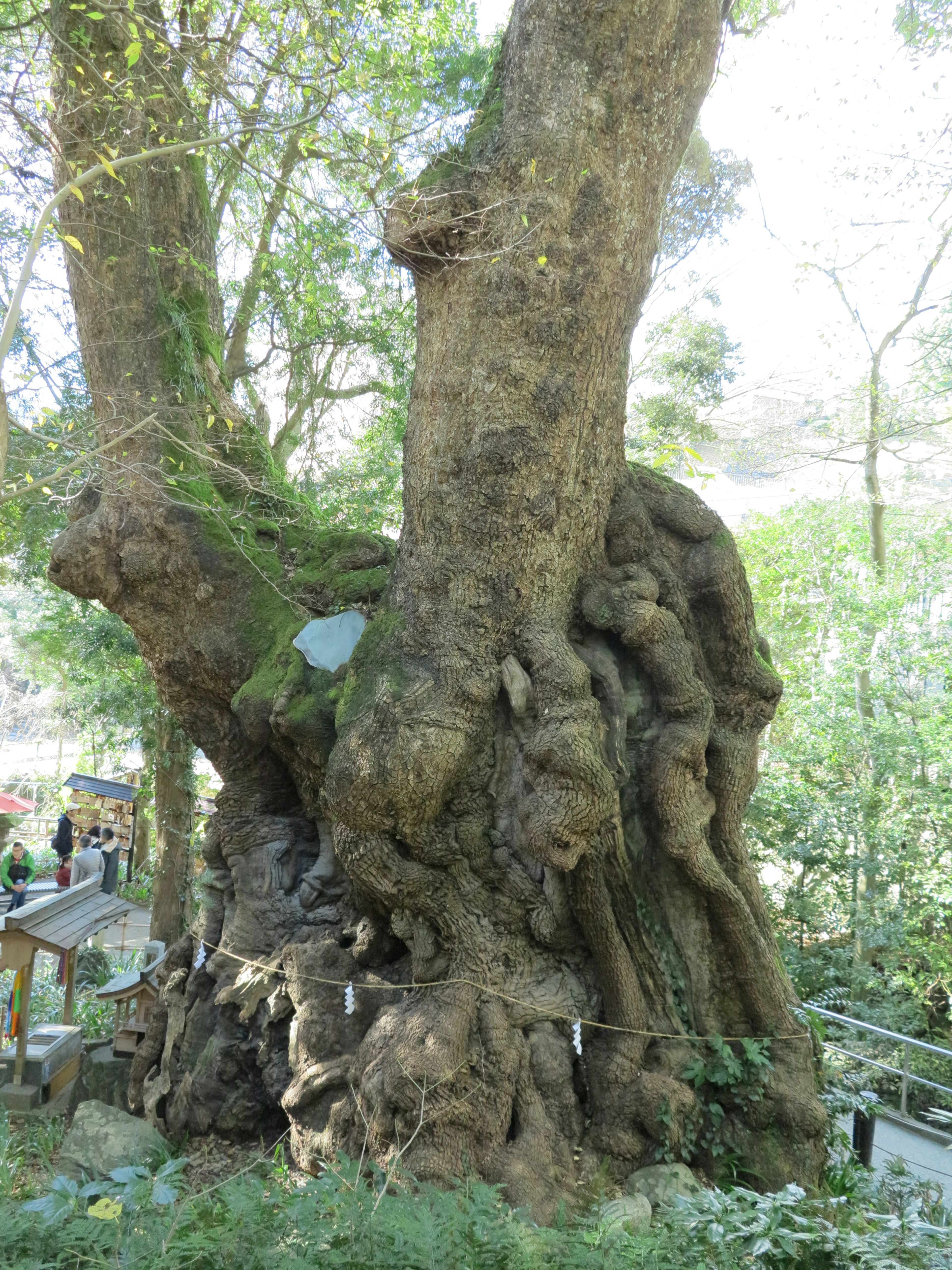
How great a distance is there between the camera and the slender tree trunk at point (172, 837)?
34.5 ft

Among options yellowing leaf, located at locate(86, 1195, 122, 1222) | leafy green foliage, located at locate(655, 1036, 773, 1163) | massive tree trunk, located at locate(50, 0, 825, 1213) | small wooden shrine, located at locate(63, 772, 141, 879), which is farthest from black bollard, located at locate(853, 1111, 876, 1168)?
small wooden shrine, located at locate(63, 772, 141, 879)

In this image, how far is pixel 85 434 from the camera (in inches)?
256

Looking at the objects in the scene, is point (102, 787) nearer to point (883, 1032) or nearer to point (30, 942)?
point (30, 942)

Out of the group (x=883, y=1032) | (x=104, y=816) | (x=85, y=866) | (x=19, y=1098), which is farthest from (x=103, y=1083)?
(x=104, y=816)

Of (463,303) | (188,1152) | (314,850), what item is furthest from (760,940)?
(463,303)

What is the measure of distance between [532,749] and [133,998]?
187 inches

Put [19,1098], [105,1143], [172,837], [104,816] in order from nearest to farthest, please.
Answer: [105,1143], [19,1098], [172,837], [104,816]

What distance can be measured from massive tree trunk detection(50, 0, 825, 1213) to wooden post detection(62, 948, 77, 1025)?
2.45 m

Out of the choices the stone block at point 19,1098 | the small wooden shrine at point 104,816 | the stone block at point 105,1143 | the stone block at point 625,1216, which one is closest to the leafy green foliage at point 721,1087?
the stone block at point 625,1216

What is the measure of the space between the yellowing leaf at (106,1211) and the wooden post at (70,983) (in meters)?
5.25

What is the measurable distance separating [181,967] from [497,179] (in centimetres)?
495

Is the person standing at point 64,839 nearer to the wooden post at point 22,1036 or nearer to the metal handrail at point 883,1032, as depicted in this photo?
the wooden post at point 22,1036

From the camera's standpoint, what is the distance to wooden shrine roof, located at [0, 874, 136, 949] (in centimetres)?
641

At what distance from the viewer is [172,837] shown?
1055 centimetres
